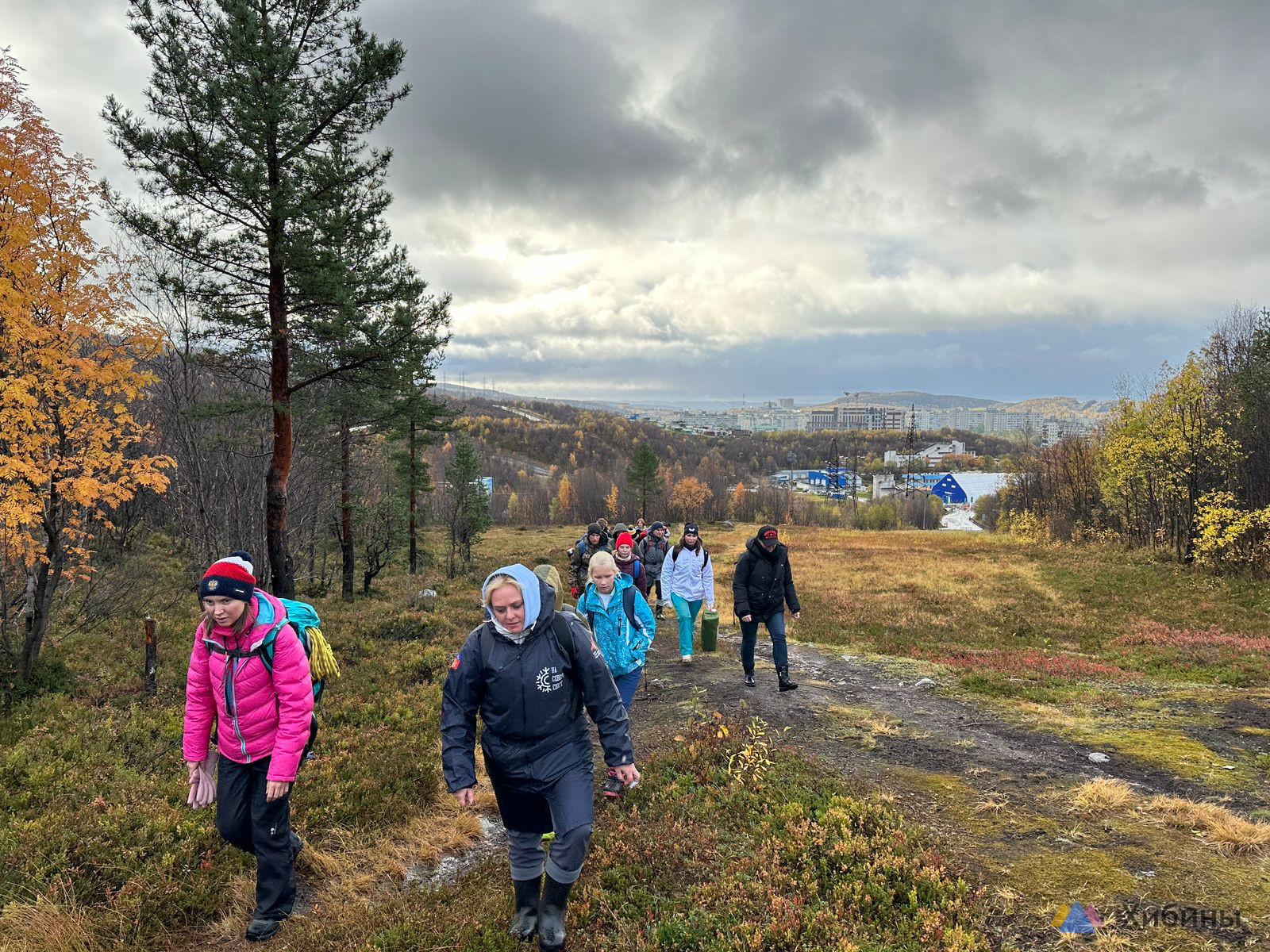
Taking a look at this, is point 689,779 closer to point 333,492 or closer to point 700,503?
point 333,492

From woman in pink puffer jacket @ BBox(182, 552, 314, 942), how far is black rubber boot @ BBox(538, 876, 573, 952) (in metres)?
1.74

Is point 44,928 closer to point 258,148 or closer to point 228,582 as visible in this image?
point 228,582

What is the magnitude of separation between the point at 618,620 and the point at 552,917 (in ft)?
9.78

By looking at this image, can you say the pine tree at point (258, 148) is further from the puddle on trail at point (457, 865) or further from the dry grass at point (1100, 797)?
the dry grass at point (1100, 797)

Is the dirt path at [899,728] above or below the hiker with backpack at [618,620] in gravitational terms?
below

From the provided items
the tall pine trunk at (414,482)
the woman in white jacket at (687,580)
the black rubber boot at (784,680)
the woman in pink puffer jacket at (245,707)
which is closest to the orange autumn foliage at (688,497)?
the tall pine trunk at (414,482)

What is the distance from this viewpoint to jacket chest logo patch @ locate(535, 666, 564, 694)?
348 centimetres

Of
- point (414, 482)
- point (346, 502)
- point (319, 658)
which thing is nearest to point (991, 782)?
point (319, 658)

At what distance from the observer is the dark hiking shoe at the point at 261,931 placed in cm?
412

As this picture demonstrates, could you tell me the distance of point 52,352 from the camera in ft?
23.2

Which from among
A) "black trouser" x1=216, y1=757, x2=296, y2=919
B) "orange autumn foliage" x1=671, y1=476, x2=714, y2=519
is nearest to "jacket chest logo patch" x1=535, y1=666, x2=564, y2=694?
"black trouser" x1=216, y1=757, x2=296, y2=919

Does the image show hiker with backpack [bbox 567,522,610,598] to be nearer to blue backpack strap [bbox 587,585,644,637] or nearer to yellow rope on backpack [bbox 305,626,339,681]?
blue backpack strap [bbox 587,585,644,637]

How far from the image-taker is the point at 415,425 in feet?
80.1

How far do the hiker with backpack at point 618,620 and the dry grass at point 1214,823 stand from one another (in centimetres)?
454
